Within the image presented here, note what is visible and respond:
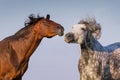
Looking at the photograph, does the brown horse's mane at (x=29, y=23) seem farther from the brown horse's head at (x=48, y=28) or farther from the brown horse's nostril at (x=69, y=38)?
the brown horse's nostril at (x=69, y=38)

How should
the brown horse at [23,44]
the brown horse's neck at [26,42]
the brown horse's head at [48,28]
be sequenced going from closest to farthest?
1. the brown horse at [23,44]
2. the brown horse's head at [48,28]
3. the brown horse's neck at [26,42]

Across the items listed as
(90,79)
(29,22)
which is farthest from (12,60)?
(90,79)

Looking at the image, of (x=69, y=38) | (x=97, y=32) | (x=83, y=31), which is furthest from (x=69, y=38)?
(x=97, y=32)

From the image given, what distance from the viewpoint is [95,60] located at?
1473cm

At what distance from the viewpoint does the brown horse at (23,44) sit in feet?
36.3

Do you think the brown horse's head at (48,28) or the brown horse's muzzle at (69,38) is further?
the brown horse's muzzle at (69,38)

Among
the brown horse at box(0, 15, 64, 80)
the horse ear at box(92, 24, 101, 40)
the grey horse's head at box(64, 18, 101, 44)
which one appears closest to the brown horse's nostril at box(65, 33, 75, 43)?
the grey horse's head at box(64, 18, 101, 44)

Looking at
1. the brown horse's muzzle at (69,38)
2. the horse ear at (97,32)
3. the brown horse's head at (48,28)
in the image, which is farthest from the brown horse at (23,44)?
the horse ear at (97,32)

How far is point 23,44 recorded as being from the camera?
11.5 m

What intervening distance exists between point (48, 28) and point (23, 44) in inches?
30.4

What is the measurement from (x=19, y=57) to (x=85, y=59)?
382 centimetres

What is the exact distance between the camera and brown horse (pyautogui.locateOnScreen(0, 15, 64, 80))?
11.1 meters

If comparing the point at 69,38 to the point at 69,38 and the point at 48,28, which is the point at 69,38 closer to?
the point at 69,38

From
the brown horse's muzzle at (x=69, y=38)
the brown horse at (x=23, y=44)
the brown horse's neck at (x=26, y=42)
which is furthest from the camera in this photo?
the brown horse's muzzle at (x=69, y=38)
